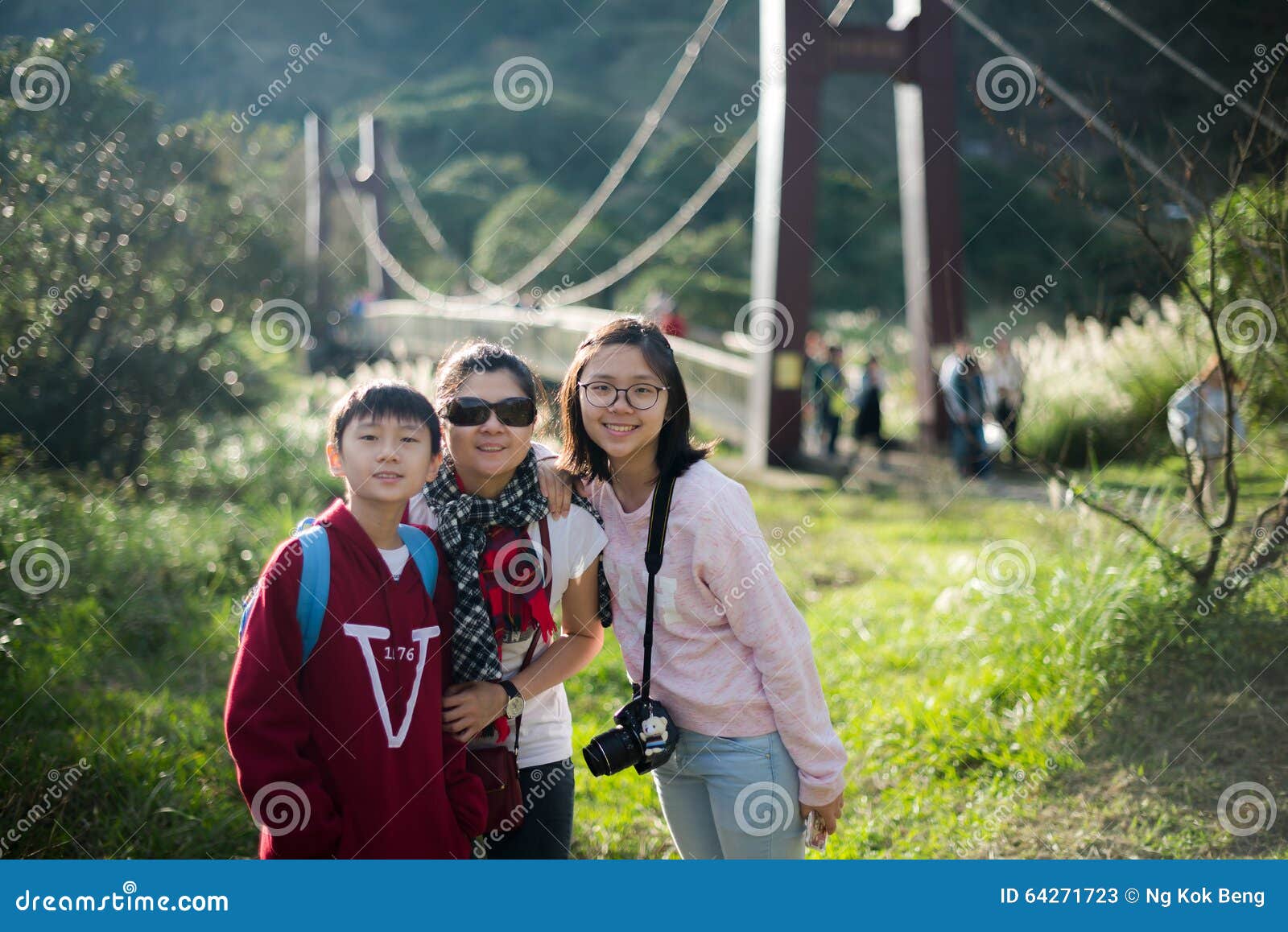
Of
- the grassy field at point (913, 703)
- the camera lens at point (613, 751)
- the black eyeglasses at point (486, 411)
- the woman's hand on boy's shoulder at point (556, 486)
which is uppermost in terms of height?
the black eyeglasses at point (486, 411)

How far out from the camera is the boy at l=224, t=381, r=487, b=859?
164 centimetres

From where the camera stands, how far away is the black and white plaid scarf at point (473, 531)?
6.02 ft

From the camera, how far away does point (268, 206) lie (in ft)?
25.9

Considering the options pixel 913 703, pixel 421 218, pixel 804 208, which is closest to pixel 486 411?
pixel 913 703

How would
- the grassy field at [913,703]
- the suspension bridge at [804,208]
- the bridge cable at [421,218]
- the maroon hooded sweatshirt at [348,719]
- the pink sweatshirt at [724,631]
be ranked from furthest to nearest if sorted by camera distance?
1. the bridge cable at [421,218]
2. the suspension bridge at [804,208]
3. the grassy field at [913,703]
4. the pink sweatshirt at [724,631]
5. the maroon hooded sweatshirt at [348,719]

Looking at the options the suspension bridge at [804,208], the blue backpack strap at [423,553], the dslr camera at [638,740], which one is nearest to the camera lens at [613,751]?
the dslr camera at [638,740]

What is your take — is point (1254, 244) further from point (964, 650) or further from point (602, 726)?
point (602, 726)

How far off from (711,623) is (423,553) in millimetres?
515

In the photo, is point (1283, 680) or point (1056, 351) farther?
point (1056, 351)

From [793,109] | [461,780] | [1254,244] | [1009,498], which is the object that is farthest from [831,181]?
[461,780]

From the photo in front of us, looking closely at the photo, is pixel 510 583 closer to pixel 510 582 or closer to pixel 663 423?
pixel 510 582

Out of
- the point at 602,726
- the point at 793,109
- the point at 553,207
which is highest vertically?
the point at 553,207

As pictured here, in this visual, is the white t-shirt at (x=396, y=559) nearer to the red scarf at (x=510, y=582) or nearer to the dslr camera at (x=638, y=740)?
the red scarf at (x=510, y=582)
